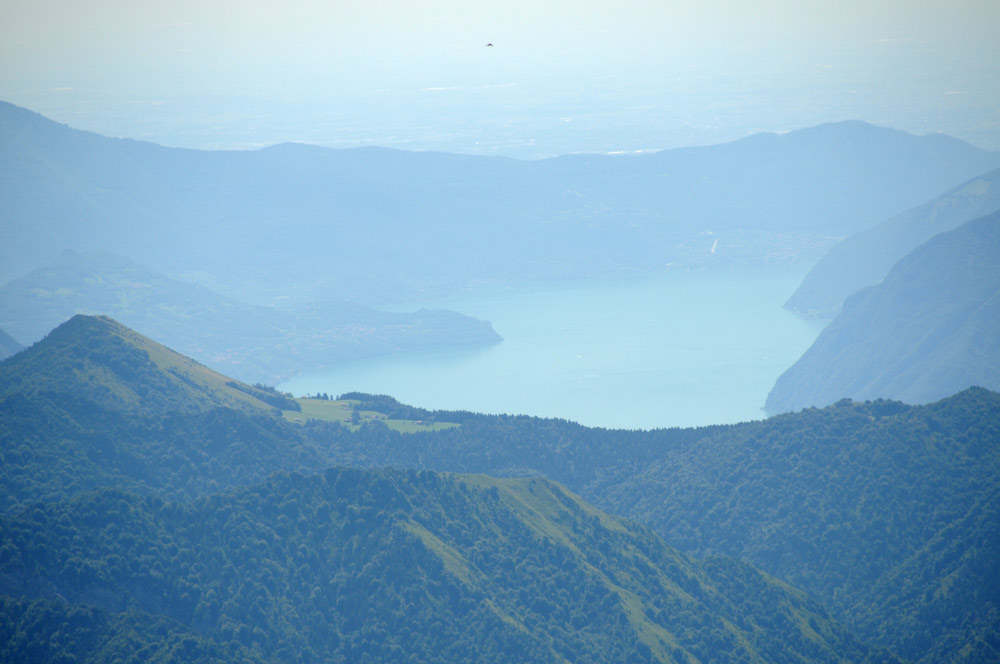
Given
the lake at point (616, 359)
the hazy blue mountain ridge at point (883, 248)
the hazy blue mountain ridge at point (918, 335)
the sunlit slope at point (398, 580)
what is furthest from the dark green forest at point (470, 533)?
the hazy blue mountain ridge at point (883, 248)

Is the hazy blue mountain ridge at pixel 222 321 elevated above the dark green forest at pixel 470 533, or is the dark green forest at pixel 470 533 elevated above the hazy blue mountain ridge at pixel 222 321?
the hazy blue mountain ridge at pixel 222 321

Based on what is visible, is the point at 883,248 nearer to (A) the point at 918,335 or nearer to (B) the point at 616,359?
(B) the point at 616,359

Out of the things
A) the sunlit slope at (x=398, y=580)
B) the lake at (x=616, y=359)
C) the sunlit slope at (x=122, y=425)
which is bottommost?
the sunlit slope at (x=398, y=580)

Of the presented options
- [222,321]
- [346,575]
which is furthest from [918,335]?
[222,321]

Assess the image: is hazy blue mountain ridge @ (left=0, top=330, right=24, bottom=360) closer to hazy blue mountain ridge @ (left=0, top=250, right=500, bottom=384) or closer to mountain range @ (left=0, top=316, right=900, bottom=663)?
hazy blue mountain ridge @ (left=0, top=250, right=500, bottom=384)

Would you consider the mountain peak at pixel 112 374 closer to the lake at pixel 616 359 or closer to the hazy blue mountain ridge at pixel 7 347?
the lake at pixel 616 359
